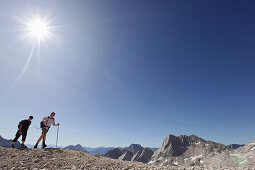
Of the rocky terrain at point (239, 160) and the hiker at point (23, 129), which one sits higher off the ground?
the hiker at point (23, 129)

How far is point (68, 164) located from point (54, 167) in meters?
0.92

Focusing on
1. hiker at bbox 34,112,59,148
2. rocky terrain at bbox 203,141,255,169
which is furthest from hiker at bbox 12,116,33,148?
rocky terrain at bbox 203,141,255,169

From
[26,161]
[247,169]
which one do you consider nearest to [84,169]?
[26,161]

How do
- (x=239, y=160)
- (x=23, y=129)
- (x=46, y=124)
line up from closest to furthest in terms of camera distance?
(x=239, y=160) < (x=23, y=129) < (x=46, y=124)

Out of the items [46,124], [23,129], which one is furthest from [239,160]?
[23,129]

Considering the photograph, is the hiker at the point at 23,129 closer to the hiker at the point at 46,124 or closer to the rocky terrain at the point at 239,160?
the hiker at the point at 46,124

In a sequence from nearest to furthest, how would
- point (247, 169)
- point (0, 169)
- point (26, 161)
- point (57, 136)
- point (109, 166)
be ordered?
point (247, 169) → point (0, 169) → point (109, 166) → point (26, 161) → point (57, 136)

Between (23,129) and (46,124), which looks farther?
(46,124)

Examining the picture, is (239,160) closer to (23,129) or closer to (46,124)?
(46,124)

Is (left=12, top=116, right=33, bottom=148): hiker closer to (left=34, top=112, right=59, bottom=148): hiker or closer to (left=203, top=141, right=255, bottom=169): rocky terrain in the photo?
(left=34, top=112, right=59, bottom=148): hiker

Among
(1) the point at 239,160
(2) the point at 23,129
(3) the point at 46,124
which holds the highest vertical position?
(3) the point at 46,124

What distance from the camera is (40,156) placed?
463 inches

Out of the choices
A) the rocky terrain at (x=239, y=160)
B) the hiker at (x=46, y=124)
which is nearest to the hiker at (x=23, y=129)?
the hiker at (x=46, y=124)

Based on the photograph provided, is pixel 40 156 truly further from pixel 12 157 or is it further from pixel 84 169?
pixel 84 169
